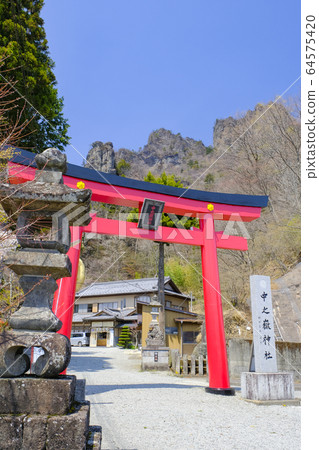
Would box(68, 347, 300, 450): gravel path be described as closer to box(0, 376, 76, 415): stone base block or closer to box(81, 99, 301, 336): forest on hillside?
box(0, 376, 76, 415): stone base block

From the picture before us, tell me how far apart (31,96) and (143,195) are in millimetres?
5903

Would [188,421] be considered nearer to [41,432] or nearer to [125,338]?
[41,432]

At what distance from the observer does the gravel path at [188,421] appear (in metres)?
3.94

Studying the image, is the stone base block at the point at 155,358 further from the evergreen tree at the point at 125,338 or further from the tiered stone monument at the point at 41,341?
the evergreen tree at the point at 125,338

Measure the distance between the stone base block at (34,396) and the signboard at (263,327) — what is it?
→ 5793 millimetres

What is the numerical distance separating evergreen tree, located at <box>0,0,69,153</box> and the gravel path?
793 cm

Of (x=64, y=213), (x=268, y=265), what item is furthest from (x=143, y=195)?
(x=268, y=265)

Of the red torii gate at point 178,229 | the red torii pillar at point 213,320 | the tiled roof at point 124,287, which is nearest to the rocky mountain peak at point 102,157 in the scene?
the tiled roof at point 124,287

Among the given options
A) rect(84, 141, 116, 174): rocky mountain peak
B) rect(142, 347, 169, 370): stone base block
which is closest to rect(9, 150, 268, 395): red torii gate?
rect(142, 347, 169, 370): stone base block

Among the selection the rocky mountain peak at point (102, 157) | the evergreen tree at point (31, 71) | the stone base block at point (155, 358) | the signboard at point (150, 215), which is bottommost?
the stone base block at point (155, 358)

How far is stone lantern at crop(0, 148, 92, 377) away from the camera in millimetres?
2527

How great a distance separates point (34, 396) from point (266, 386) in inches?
230

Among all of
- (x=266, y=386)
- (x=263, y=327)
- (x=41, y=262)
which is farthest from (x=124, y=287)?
(x=41, y=262)

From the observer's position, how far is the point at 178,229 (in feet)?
25.2
